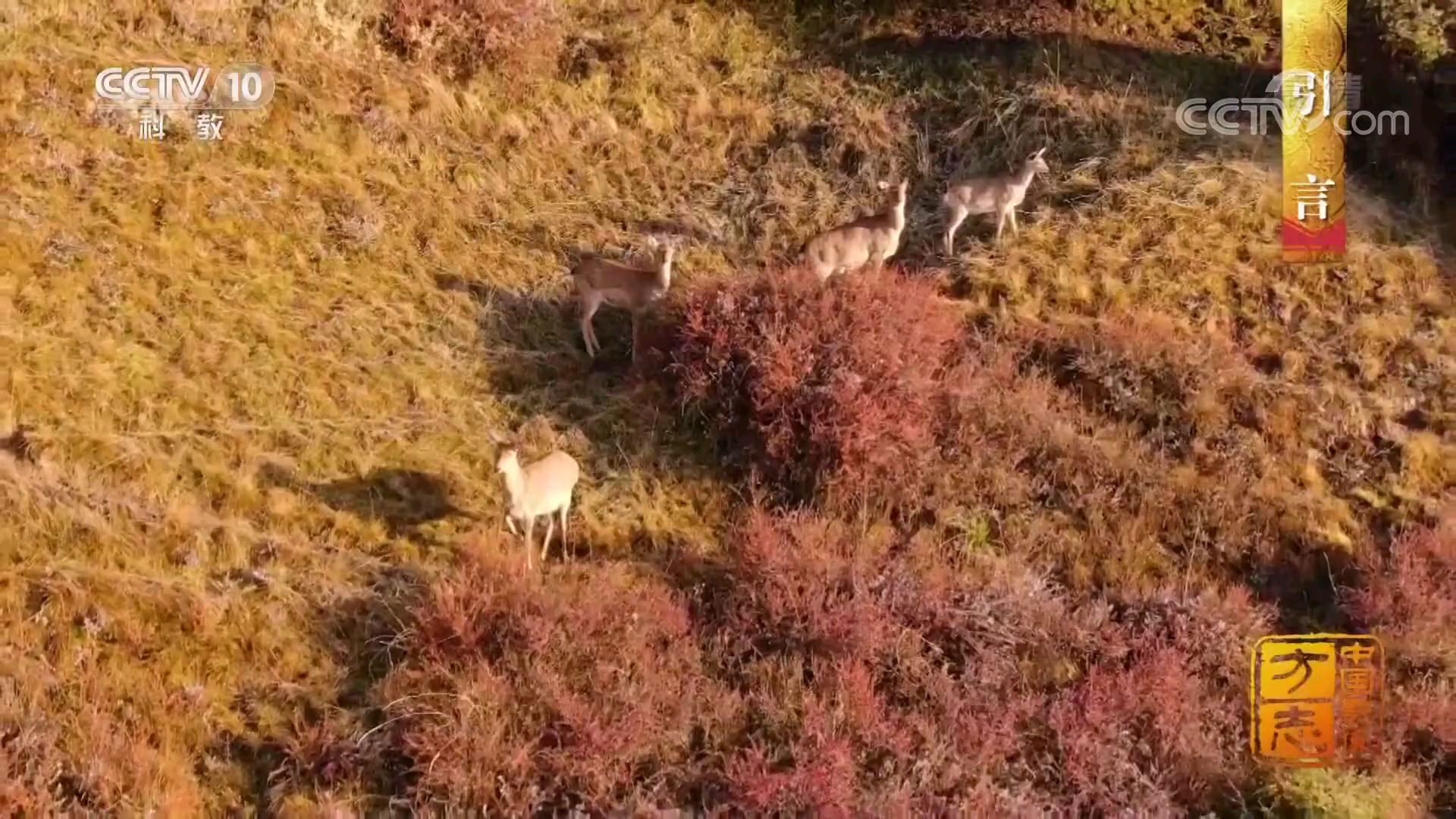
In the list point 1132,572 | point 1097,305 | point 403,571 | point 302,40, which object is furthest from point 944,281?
point 302,40

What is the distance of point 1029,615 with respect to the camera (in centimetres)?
888

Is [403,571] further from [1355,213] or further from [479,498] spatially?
[1355,213]

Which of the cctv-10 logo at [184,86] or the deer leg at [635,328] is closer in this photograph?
the deer leg at [635,328]

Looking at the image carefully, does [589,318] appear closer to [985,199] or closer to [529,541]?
[529,541]

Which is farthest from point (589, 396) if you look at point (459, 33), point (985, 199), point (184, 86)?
point (184, 86)

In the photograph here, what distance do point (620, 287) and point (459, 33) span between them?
17.2 feet

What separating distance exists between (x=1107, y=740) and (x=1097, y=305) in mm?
5370

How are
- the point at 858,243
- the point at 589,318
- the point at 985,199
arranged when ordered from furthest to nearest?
the point at 985,199
the point at 858,243
the point at 589,318

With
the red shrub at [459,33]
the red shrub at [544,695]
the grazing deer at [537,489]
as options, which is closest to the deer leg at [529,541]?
the grazing deer at [537,489]

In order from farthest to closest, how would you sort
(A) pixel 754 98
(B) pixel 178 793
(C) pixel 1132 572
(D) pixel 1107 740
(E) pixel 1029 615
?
1. (A) pixel 754 98
2. (C) pixel 1132 572
3. (E) pixel 1029 615
4. (D) pixel 1107 740
5. (B) pixel 178 793

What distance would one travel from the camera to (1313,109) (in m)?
14.4
